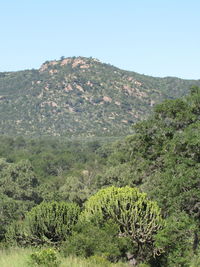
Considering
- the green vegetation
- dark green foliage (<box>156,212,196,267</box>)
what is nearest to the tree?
the green vegetation

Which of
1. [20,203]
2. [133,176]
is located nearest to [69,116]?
[20,203]

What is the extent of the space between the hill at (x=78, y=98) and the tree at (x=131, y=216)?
101769mm

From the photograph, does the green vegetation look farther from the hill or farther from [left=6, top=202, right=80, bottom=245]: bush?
the hill

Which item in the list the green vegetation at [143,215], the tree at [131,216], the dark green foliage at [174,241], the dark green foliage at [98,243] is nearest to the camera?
the dark green foliage at [98,243]

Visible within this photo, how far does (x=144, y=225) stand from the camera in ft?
52.0

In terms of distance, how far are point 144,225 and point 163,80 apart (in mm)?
171285

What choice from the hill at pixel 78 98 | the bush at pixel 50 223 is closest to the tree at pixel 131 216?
the bush at pixel 50 223

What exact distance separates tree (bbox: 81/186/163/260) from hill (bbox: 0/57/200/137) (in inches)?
4007

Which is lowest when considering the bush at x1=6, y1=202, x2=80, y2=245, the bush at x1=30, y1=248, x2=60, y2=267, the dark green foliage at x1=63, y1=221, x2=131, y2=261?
the bush at x1=6, y1=202, x2=80, y2=245

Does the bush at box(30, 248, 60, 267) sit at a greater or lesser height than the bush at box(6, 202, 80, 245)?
greater

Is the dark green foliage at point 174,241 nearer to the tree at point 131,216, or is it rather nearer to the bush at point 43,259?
the tree at point 131,216

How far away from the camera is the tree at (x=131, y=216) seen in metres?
15.8

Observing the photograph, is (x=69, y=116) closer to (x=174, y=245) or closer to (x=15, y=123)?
(x=15, y=123)

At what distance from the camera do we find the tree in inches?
620
